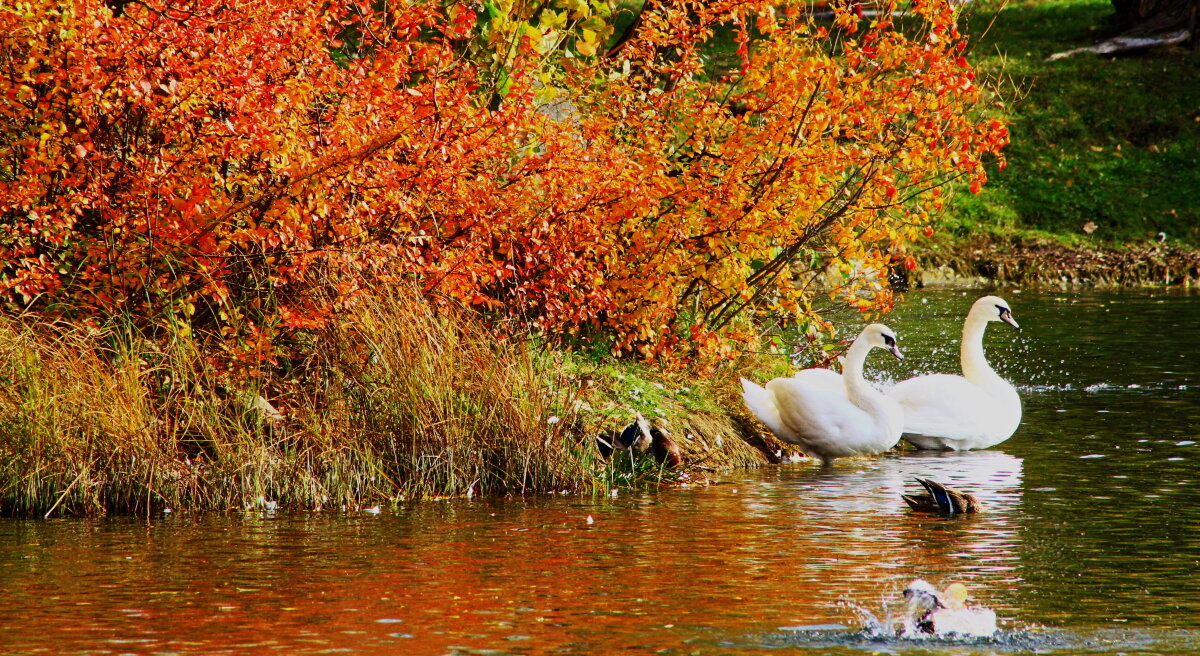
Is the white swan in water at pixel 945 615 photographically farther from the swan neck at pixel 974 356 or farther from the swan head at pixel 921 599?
the swan neck at pixel 974 356

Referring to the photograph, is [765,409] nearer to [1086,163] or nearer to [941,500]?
[941,500]

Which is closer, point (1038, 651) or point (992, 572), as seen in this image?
point (1038, 651)

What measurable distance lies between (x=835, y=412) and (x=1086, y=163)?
24042 mm

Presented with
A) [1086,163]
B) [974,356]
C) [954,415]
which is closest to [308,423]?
[954,415]

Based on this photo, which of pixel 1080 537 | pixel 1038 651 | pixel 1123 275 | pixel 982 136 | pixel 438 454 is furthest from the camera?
pixel 1123 275

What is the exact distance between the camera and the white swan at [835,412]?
42.4 ft

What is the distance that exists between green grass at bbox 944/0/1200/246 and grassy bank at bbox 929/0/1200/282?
2 centimetres

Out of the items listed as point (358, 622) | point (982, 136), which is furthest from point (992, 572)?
point (982, 136)

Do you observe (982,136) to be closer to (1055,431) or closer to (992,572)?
(1055,431)

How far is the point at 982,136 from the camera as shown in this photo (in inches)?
510

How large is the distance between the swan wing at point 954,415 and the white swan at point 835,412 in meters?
0.39

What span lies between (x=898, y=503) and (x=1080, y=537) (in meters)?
1.61

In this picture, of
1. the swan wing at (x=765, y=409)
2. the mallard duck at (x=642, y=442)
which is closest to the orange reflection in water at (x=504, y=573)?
the mallard duck at (x=642, y=442)

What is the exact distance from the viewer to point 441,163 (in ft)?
37.1
